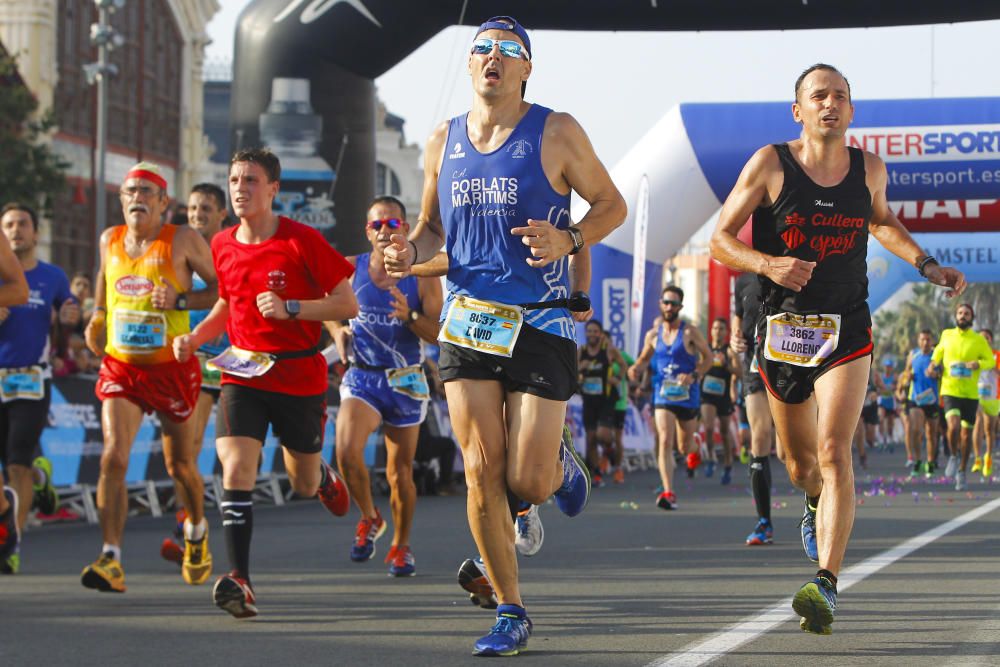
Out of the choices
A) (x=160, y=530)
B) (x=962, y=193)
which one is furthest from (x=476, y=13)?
(x=160, y=530)

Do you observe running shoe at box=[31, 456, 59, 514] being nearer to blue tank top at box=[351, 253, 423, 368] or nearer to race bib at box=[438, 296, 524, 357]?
blue tank top at box=[351, 253, 423, 368]

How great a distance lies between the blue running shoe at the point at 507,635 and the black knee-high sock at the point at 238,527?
1442 mm

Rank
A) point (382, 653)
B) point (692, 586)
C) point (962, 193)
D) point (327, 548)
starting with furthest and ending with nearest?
point (962, 193), point (327, 548), point (692, 586), point (382, 653)

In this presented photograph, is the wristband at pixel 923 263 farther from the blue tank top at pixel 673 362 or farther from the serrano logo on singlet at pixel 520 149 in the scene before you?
the blue tank top at pixel 673 362

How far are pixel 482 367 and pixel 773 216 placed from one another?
61.0 inches

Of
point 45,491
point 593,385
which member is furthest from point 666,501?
point 593,385

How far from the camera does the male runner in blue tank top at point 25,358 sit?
929 cm

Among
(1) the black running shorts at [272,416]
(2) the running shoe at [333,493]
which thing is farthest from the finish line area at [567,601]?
(1) the black running shorts at [272,416]

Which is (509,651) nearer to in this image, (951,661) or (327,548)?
(951,661)

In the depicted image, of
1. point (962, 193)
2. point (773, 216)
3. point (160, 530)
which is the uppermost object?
point (962, 193)

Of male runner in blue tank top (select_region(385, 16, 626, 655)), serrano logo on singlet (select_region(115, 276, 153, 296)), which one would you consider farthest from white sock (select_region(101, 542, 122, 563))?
male runner in blue tank top (select_region(385, 16, 626, 655))

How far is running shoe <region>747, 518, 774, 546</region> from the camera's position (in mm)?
10523

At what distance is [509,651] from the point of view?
5793 millimetres

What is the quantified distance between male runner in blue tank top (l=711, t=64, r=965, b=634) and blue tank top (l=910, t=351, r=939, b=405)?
15.2 metres
